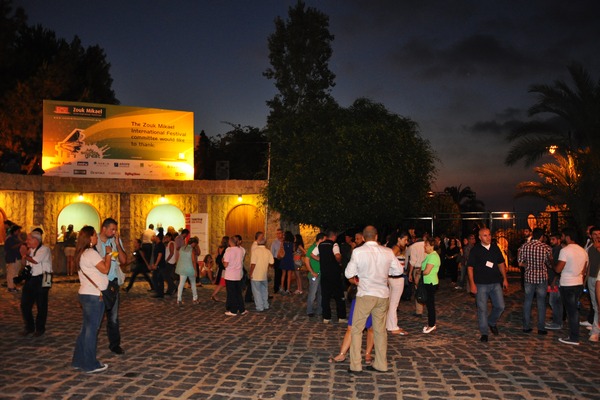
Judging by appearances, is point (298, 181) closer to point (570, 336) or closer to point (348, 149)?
point (348, 149)

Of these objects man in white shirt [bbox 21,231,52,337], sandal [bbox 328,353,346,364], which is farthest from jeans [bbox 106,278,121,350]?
sandal [bbox 328,353,346,364]

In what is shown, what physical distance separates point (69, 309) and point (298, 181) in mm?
9602

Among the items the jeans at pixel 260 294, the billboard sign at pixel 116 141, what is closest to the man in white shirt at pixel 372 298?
the jeans at pixel 260 294

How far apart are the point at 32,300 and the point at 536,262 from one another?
8.43 m

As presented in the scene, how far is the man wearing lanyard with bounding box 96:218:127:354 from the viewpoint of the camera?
7.52 meters

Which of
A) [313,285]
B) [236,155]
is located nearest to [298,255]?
[313,285]

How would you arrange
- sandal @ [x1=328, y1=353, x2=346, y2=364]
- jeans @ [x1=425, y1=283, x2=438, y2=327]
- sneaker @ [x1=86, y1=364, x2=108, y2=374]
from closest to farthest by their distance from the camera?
sneaker @ [x1=86, y1=364, x2=108, y2=374] → sandal @ [x1=328, y1=353, x2=346, y2=364] → jeans @ [x1=425, y1=283, x2=438, y2=327]

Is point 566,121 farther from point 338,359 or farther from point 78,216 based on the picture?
point 78,216

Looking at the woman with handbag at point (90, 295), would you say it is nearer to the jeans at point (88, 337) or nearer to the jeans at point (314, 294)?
the jeans at point (88, 337)

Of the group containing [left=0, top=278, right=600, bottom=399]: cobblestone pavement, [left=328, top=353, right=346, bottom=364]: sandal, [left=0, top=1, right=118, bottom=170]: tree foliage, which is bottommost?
[left=0, top=278, right=600, bottom=399]: cobblestone pavement

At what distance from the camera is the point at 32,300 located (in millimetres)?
9094

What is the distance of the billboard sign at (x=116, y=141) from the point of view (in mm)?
21625

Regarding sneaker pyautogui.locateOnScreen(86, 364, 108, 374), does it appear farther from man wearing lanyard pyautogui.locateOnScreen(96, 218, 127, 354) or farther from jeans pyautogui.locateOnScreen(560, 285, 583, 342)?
jeans pyautogui.locateOnScreen(560, 285, 583, 342)

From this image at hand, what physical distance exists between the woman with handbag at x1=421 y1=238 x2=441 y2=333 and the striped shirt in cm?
149
